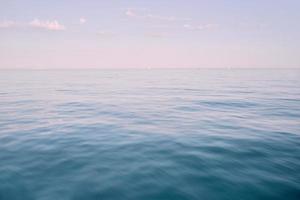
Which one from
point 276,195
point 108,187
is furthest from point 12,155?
point 276,195

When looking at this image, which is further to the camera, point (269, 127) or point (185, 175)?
point (269, 127)

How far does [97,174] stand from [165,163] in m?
2.02

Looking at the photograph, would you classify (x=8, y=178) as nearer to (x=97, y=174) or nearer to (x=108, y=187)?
(x=97, y=174)

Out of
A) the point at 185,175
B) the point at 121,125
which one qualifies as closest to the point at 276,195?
the point at 185,175

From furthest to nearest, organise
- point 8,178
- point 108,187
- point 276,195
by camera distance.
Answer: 1. point 8,178
2. point 108,187
3. point 276,195

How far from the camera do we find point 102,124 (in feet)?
38.2

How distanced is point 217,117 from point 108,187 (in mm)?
9432

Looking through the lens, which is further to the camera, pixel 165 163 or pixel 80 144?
pixel 80 144

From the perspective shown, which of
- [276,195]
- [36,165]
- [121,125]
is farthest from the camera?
[121,125]

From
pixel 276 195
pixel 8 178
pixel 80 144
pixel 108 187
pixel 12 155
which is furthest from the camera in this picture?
pixel 80 144

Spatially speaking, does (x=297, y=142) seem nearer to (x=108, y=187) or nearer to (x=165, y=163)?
(x=165, y=163)

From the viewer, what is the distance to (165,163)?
6711 millimetres

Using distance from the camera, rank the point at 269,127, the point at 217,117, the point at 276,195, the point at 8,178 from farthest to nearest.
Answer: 1. the point at 217,117
2. the point at 269,127
3. the point at 8,178
4. the point at 276,195

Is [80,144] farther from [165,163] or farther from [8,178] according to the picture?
[165,163]
